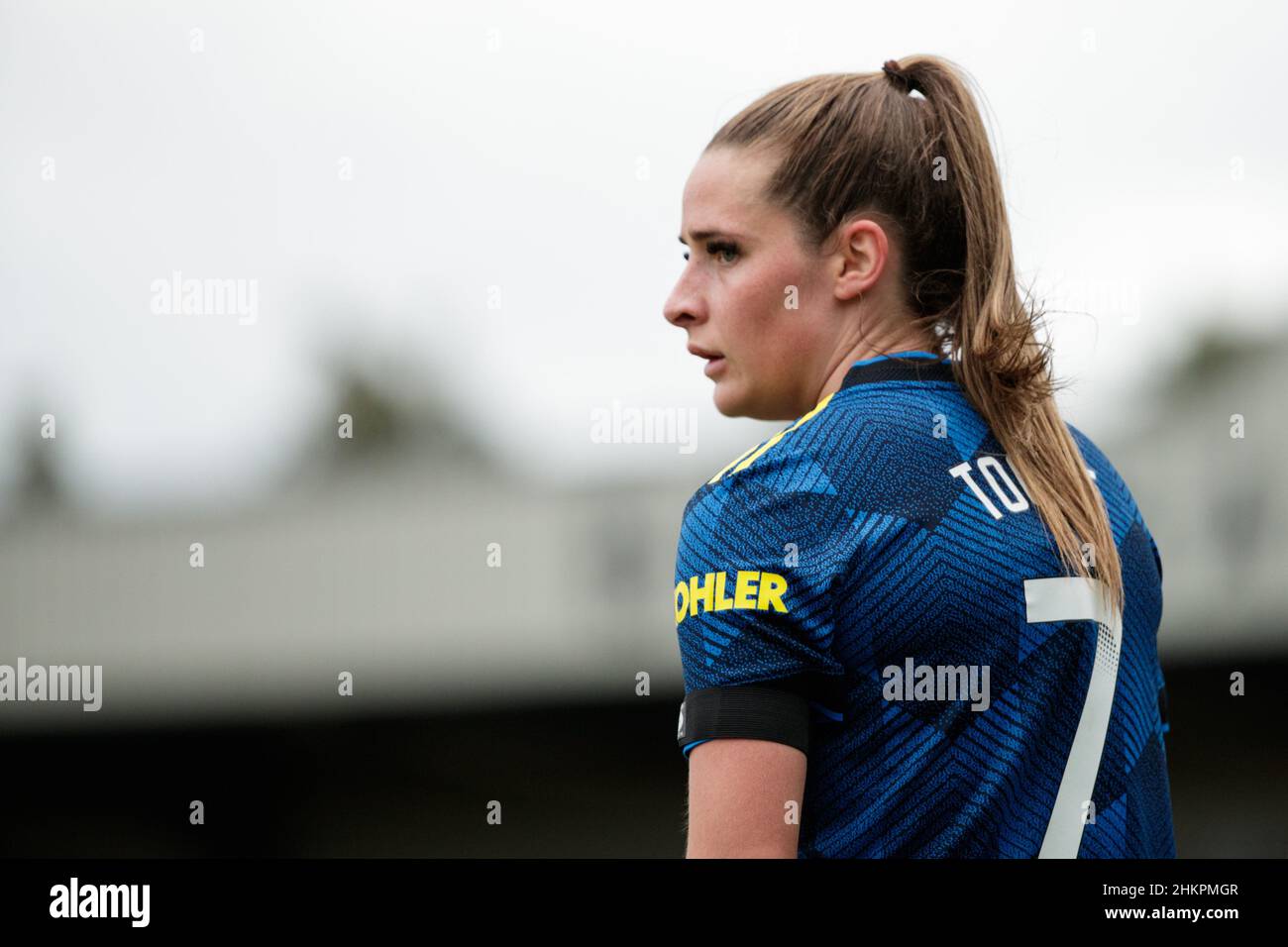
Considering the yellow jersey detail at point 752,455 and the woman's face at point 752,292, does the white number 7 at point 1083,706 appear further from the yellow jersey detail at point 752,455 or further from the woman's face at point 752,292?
the woman's face at point 752,292

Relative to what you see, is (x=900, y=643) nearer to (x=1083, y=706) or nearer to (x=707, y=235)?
(x=1083, y=706)

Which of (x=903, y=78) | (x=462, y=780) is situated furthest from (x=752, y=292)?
(x=462, y=780)

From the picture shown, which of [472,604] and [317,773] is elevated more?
[472,604]

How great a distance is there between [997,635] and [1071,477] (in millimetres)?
311

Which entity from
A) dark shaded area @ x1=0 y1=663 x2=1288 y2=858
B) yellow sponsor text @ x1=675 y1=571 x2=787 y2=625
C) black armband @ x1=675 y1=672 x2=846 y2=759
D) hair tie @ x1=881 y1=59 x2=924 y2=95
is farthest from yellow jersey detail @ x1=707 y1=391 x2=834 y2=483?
dark shaded area @ x1=0 y1=663 x2=1288 y2=858

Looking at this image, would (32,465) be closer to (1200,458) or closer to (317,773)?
(317,773)

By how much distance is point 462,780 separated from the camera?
1214 cm

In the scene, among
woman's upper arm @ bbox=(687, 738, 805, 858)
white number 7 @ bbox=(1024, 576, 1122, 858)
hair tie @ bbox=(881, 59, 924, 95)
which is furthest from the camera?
hair tie @ bbox=(881, 59, 924, 95)

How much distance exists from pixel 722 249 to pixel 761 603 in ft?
2.15

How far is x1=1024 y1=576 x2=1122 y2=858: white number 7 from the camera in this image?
5.98ft

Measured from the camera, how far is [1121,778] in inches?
74.9

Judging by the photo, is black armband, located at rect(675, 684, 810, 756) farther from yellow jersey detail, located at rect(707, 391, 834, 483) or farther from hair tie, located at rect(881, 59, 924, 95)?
hair tie, located at rect(881, 59, 924, 95)
